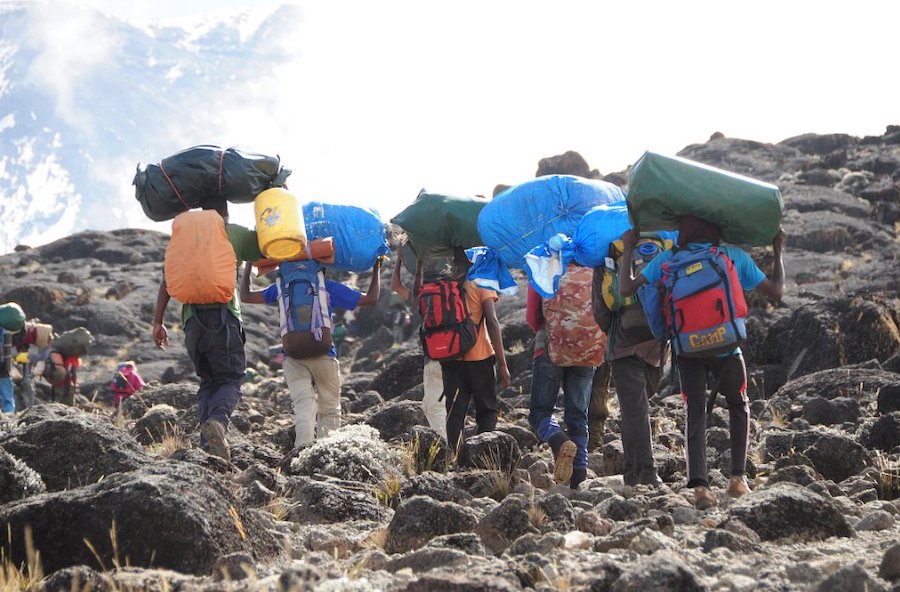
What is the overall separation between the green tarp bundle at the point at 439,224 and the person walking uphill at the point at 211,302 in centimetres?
132

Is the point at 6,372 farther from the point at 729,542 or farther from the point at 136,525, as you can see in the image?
the point at 729,542

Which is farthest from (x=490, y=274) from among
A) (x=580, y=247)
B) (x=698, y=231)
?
(x=698, y=231)

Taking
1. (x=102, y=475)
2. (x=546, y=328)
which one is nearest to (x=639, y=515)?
(x=546, y=328)

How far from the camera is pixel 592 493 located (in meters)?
6.38

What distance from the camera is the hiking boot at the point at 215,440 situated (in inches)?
295

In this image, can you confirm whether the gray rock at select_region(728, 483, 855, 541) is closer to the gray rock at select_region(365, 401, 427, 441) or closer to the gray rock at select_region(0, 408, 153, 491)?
the gray rock at select_region(0, 408, 153, 491)

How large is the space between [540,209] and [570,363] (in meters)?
1.23

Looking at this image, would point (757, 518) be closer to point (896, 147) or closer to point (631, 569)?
point (631, 569)

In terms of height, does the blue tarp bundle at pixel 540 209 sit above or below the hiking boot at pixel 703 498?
above

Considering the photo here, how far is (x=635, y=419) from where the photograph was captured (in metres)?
6.68

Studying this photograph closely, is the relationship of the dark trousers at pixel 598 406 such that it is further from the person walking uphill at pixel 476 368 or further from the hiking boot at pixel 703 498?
the hiking boot at pixel 703 498

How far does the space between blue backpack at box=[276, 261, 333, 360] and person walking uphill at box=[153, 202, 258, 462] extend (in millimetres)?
489

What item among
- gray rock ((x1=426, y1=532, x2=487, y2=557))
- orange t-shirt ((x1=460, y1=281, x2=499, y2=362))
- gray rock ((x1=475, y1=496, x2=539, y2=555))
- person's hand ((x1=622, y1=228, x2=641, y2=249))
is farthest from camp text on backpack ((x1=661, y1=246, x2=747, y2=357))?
orange t-shirt ((x1=460, y1=281, x2=499, y2=362))

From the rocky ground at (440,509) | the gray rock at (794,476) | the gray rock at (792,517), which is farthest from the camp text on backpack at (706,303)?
the gray rock at (792,517)
